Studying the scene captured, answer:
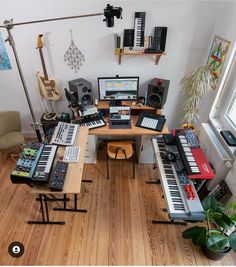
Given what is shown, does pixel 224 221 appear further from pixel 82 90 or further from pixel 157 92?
pixel 82 90

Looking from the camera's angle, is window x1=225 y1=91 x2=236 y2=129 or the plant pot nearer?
the plant pot

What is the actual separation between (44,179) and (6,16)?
6.55 ft

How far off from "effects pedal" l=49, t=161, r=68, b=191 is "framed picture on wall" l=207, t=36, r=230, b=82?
1.91m

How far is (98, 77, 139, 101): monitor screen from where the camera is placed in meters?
2.47

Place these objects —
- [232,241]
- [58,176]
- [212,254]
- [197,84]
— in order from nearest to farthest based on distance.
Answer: [232,241] → [58,176] → [212,254] → [197,84]

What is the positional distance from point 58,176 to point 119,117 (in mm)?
1189

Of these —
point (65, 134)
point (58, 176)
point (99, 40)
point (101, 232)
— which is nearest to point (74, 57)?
point (99, 40)

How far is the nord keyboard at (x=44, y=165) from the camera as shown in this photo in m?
1.53

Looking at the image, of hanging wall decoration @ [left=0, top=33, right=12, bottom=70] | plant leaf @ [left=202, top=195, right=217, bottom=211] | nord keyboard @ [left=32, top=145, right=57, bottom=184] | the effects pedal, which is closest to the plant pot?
plant leaf @ [left=202, top=195, right=217, bottom=211]

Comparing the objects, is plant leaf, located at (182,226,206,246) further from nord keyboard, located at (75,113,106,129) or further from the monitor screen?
the monitor screen

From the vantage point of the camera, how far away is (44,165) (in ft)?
5.41

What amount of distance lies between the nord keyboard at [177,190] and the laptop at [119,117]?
0.51m

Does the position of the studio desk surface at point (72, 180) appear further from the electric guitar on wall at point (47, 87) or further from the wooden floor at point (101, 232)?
the electric guitar on wall at point (47, 87)

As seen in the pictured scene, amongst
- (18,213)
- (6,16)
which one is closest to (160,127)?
(18,213)
